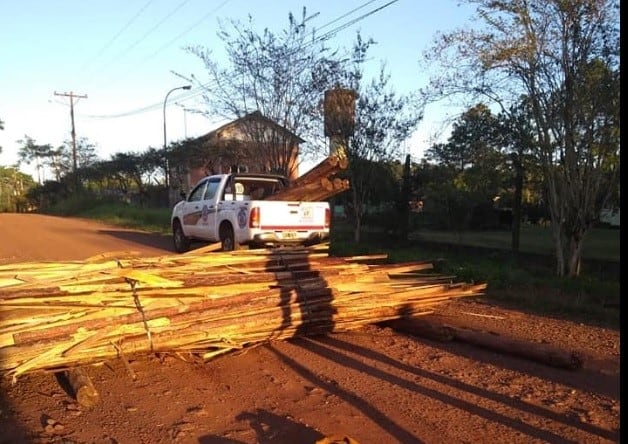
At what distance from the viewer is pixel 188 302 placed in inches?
213

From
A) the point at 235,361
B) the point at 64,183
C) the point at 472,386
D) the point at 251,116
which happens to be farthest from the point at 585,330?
the point at 64,183

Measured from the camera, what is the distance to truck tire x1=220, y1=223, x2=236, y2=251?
11289 millimetres

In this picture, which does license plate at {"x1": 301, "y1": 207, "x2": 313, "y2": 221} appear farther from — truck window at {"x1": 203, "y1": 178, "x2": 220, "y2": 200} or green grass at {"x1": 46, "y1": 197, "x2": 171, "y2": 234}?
green grass at {"x1": 46, "y1": 197, "x2": 171, "y2": 234}

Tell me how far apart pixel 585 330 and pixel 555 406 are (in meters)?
2.62

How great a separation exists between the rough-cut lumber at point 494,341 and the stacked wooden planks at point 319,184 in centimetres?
387

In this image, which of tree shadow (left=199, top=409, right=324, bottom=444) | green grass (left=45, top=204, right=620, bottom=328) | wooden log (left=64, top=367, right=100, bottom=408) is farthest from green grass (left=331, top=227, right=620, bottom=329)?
wooden log (left=64, top=367, right=100, bottom=408)

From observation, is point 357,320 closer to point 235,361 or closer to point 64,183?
point 235,361

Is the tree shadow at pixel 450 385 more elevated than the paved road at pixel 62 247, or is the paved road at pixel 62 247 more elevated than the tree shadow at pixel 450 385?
the paved road at pixel 62 247

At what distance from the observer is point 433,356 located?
5652 millimetres

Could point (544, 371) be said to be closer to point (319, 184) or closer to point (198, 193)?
point (319, 184)

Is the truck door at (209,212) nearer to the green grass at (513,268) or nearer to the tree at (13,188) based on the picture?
the green grass at (513,268)

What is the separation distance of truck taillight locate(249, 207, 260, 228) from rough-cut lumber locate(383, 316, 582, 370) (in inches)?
171

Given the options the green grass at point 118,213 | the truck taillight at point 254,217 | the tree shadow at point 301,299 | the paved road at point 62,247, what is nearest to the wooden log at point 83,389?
the tree shadow at point 301,299

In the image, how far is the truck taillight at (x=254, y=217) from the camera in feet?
34.6
